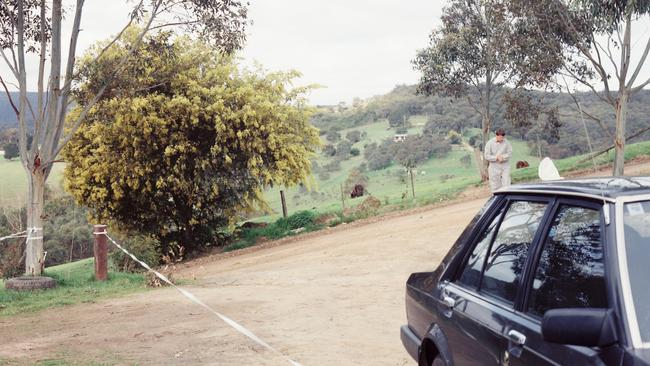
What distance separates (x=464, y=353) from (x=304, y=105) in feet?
68.3

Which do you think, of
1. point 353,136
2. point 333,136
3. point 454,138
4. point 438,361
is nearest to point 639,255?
point 438,361

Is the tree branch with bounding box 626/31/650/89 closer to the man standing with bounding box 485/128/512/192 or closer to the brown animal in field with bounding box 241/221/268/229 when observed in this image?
the man standing with bounding box 485/128/512/192

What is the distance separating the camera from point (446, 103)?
3354 inches

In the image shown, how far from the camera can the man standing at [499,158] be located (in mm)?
15445

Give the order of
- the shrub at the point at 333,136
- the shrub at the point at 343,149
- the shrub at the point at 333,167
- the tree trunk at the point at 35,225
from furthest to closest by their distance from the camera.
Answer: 1. the shrub at the point at 333,136
2. the shrub at the point at 343,149
3. the shrub at the point at 333,167
4. the tree trunk at the point at 35,225

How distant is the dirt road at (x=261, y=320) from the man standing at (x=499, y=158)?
1.89 metres

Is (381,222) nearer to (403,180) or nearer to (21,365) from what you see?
(21,365)

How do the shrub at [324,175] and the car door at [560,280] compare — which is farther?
the shrub at [324,175]

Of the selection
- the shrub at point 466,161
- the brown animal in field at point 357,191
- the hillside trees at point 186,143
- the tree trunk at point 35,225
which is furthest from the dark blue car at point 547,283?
the shrub at point 466,161

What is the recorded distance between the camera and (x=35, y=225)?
14969 mm

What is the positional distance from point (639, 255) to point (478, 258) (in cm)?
140

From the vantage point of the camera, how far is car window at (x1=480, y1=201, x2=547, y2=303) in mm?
3531

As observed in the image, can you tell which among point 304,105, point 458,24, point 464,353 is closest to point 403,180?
point 458,24

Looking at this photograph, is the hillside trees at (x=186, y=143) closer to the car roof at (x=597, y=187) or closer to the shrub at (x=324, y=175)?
the car roof at (x=597, y=187)
